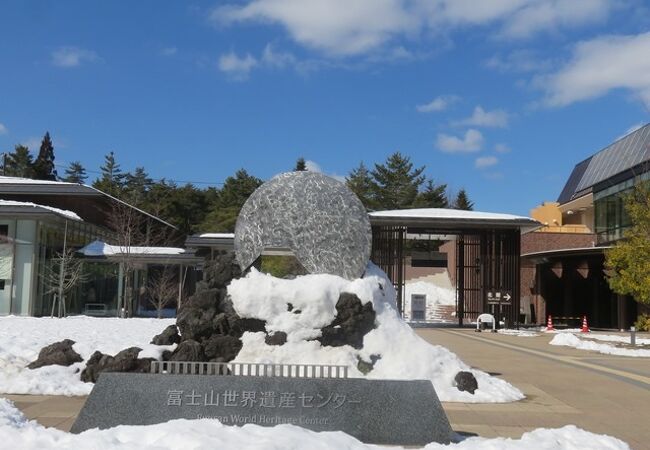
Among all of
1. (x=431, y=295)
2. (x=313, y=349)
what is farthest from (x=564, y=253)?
(x=313, y=349)

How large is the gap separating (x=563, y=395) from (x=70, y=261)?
22905mm

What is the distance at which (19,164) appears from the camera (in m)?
62.9

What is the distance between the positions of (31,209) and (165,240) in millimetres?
18879

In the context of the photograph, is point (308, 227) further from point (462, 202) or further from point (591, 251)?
point (462, 202)

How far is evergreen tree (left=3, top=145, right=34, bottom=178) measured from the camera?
206 ft

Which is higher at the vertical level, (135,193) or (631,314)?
(135,193)

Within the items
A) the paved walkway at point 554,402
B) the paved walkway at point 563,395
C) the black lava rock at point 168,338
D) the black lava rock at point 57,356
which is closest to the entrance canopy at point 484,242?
the paved walkway at point 563,395

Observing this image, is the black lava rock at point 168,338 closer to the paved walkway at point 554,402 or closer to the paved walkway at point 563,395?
the paved walkway at point 554,402

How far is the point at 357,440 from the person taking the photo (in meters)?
6.37

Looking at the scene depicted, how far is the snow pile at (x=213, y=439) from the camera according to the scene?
5848 millimetres

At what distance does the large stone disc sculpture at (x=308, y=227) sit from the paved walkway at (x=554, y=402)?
3274mm

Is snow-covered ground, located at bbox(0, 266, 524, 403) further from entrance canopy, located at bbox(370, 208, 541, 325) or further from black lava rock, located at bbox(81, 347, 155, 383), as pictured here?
entrance canopy, located at bbox(370, 208, 541, 325)

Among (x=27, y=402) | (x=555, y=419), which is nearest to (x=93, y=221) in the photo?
(x=27, y=402)

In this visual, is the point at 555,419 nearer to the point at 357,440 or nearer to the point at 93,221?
the point at 357,440
